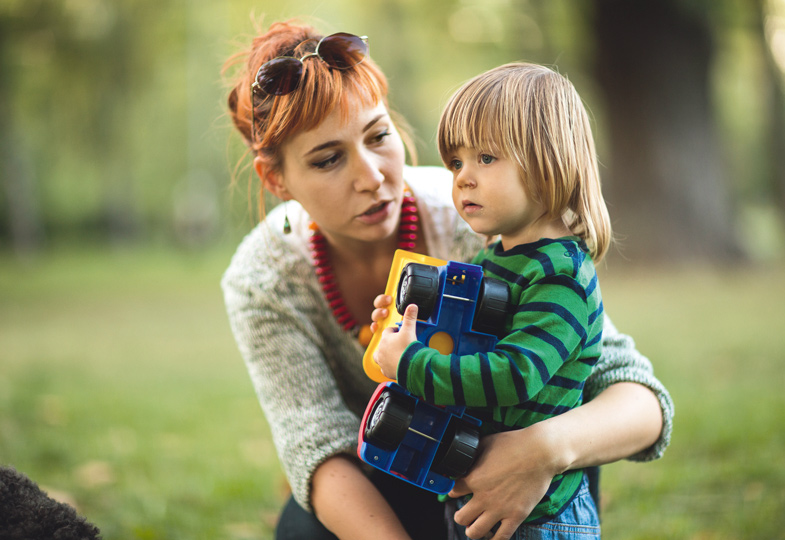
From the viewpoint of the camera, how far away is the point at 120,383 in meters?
4.83

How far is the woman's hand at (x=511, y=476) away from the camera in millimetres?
1486

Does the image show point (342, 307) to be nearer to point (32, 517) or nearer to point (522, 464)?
point (522, 464)

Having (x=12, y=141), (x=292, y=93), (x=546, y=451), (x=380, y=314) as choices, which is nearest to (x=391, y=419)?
(x=380, y=314)

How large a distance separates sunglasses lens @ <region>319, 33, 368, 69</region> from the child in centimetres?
42

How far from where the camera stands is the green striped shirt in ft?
4.38

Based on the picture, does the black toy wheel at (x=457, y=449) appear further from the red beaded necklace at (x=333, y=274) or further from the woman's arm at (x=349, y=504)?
the red beaded necklace at (x=333, y=274)

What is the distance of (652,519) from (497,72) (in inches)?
71.2

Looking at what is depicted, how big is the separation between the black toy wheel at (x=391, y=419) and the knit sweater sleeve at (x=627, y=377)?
24.3 inches

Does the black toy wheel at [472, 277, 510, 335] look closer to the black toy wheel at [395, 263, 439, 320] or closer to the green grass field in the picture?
the black toy wheel at [395, 263, 439, 320]

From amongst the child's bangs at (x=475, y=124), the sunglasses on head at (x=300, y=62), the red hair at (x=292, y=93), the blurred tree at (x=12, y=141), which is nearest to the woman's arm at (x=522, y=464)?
the child's bangs at (x=475, y=124)

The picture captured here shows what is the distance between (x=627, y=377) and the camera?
5.90ft

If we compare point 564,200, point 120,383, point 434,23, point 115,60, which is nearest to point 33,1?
point 115,60

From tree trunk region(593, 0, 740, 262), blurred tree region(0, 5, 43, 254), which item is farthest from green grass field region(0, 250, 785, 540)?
blurred tree region(0, 5, 43, 254)

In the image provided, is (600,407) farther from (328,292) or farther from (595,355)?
(328,292)
